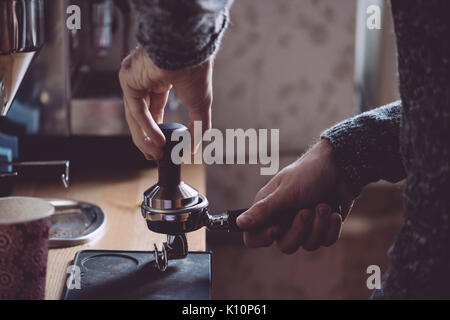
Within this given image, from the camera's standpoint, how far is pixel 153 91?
34.1 inches

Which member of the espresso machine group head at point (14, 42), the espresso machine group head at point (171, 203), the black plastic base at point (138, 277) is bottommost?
the black plastic base at point (138, 277)

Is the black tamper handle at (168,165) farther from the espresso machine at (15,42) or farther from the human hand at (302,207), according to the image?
the espresso machine at (15,42)

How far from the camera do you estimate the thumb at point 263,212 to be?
87 cm

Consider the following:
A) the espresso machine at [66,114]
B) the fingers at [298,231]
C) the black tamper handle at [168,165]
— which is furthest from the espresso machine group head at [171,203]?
the espresso machine at [66,114]

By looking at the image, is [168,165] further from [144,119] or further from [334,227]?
[334,227]

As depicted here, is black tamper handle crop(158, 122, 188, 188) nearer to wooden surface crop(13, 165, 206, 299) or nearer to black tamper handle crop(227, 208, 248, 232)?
black tamper handle crop(227, 208, 248, 232)

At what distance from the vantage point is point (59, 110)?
1417 millimetres

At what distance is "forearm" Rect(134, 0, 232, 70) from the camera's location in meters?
0.66

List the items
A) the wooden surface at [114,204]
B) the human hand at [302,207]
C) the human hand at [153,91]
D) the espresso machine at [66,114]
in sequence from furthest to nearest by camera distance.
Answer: the espresso machine at [66,114]
the wooden surface at [114,204]
the human hand at [302,207]
the human hand at [153,91]

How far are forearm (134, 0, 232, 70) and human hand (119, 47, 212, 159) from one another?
4cm

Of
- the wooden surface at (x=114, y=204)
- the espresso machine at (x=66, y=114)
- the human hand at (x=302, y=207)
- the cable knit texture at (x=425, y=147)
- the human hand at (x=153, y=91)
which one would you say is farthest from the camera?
the espresso machine at (x=66, y=114)

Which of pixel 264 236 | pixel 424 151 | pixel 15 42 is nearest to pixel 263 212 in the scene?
pixel 264 236

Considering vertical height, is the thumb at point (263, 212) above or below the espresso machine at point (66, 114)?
below

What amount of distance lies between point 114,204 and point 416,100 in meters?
0.76
